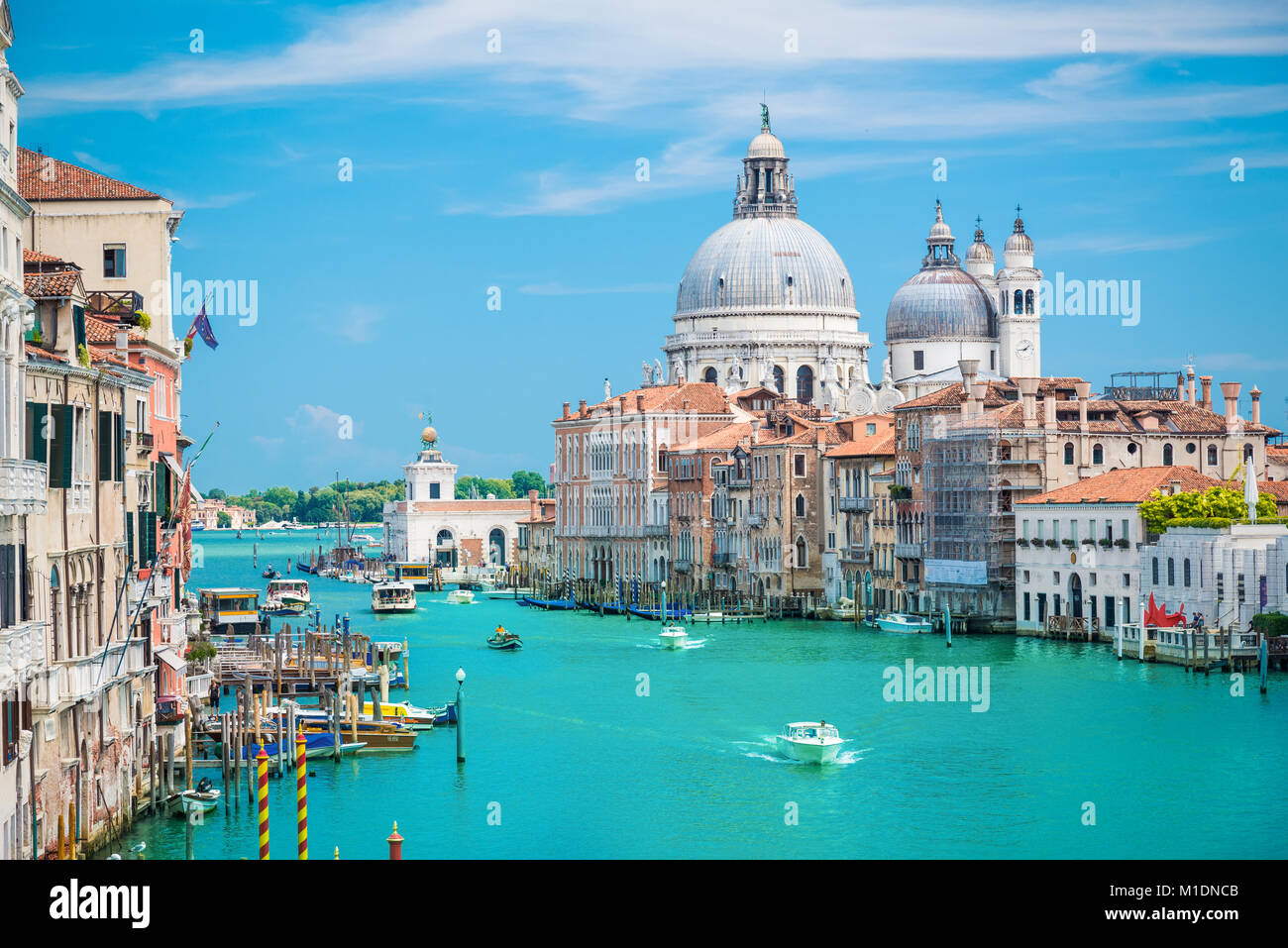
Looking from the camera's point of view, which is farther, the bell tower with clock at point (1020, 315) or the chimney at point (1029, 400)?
the bell tower with clock at point (1020, 315)

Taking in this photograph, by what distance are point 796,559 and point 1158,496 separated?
15.0 meters

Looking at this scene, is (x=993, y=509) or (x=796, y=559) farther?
(x=796, y=559)

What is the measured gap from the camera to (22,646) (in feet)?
34.6

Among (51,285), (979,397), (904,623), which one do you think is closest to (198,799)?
(51,285)

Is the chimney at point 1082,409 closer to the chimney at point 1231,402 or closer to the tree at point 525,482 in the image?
the chimney at point 1231,402

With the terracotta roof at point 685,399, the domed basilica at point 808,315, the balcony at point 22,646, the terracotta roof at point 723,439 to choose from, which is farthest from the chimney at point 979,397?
the balcony at point 22,646

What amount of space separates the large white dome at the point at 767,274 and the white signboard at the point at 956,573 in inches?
1082

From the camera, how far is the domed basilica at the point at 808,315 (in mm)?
61000

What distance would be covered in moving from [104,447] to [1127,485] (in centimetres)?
2354

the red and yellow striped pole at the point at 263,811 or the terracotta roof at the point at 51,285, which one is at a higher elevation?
the terracotta roof at the point at 51,285
